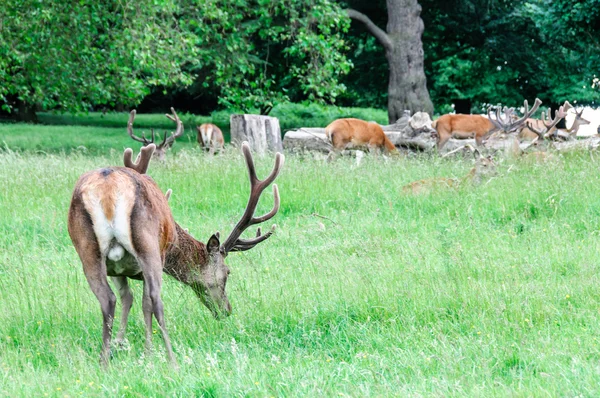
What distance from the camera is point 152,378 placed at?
12.4 feet

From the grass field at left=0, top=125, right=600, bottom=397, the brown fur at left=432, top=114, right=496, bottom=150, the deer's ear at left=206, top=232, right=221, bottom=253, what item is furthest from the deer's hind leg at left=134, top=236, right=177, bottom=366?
A: the brown fur at left=432, top=114, right=496, bottom=150

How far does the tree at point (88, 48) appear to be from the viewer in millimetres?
14070

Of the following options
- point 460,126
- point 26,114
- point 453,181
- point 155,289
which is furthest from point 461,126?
point 26,114

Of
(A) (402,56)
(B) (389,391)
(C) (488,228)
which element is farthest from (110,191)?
(A) (402,56)

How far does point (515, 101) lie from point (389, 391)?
2348cm

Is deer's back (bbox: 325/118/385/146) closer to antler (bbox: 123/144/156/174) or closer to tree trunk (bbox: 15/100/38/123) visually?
antler (bbox: 123/144/156/174)

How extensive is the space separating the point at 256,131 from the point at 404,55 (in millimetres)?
6855

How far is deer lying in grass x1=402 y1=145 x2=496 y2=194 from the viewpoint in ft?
30.3

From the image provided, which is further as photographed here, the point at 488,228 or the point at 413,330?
the point at 488,228

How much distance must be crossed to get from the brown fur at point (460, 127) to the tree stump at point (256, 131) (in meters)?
3.54

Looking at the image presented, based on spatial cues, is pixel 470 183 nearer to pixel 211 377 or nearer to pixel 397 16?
pixel 211 377

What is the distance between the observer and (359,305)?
4.98 meters

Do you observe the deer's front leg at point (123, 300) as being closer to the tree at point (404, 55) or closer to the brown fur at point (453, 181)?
the brown fur at point (453, 181)

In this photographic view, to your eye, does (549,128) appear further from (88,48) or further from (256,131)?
(88,48)
